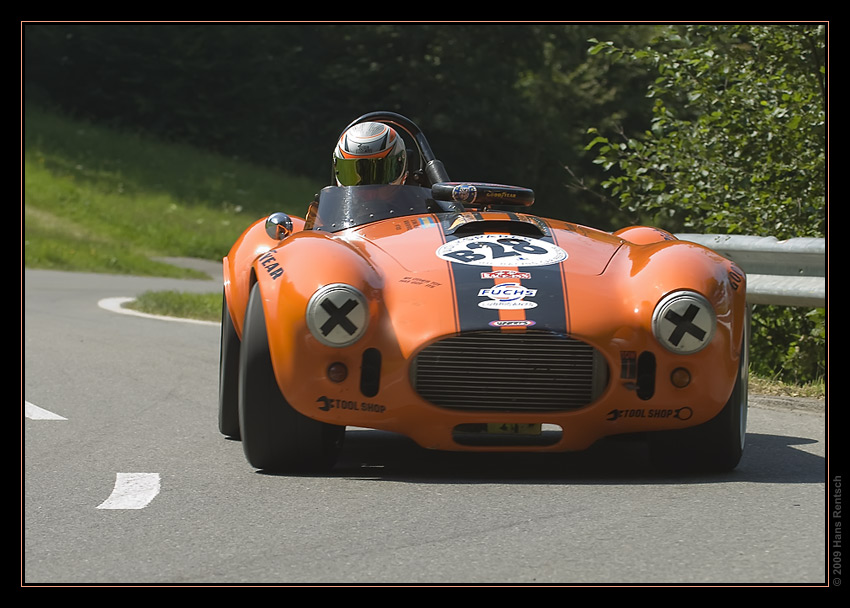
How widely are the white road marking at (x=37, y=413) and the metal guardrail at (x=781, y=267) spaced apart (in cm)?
380

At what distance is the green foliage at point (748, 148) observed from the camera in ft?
30.7

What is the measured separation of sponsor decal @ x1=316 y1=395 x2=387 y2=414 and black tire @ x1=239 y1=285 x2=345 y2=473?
152 mm

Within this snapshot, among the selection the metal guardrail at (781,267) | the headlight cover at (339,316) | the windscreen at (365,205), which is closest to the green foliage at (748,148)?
the metal guardrail at (781,267)

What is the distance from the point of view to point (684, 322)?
5.13 meters

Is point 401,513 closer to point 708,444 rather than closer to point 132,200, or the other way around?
point 708,444

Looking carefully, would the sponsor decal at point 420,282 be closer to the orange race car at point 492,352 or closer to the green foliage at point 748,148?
the orange race car at point 492,352

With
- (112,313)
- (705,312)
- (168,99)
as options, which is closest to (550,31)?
(168,99)

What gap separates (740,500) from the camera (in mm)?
4746

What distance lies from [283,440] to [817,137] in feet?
18.3

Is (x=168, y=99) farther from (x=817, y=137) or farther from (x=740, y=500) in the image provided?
(x=740, y=500)

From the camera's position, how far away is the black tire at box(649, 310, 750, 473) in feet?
17.3

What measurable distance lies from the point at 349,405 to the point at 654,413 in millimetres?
1124

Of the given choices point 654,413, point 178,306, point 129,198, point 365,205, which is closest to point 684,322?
point 654,413
